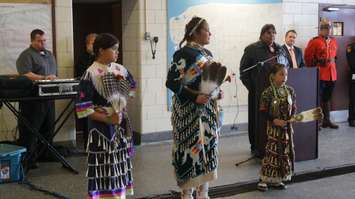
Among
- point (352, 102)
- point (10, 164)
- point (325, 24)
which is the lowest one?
point (10, 164)

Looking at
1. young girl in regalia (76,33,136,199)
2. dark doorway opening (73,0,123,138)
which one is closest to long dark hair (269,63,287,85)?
young girl in regalia (76,33,136,199)

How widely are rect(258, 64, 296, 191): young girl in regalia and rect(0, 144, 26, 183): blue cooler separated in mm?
2462

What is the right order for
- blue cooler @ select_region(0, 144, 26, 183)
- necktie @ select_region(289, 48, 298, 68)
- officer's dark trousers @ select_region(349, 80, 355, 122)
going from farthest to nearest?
officer's dark trousers @ select_region(349, 80, 355, 122) → necktie @ select_region(289, 48, 298, 68) → blue cooler @ select_region(0, 144, 26, 183)

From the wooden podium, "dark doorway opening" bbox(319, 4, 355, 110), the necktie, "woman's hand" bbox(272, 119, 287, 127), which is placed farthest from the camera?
"dark doorway opening" bbox(319, 4, 355, 110)

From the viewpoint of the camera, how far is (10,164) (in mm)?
4930

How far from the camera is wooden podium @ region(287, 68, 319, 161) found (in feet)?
18.3

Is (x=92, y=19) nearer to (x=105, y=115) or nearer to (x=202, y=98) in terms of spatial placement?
(x=202, y=98)

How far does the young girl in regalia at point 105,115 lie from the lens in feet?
10.8

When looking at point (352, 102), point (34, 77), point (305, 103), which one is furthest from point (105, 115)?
point (352, 102)

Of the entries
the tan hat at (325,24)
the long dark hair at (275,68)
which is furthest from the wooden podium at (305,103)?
the tan hat at (325,24)

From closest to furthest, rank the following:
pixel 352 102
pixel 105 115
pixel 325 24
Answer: pixel 105 115, pixel 325 24, pixel 352 102

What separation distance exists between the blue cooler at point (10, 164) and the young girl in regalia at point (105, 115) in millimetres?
1824

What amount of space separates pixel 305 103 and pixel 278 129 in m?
1.14

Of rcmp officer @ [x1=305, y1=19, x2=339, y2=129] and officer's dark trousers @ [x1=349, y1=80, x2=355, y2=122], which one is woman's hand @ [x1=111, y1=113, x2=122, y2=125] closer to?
rcmp officer @ [x1=305, y1=19, x2=339, y2=129]
